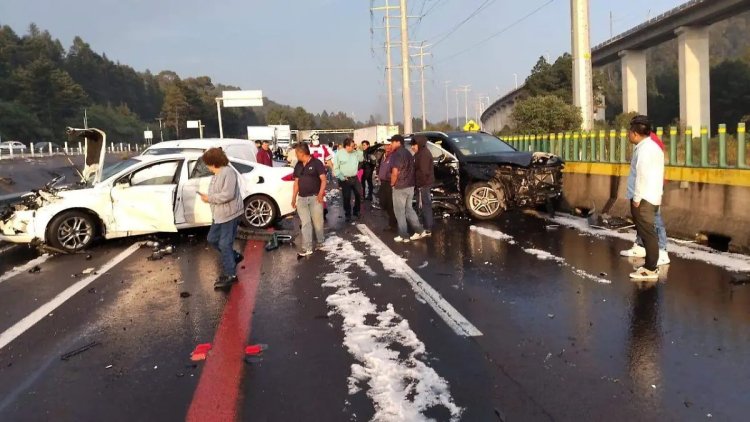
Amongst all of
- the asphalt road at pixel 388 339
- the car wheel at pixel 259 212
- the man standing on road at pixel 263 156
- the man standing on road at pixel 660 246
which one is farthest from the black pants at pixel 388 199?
the man standing on road at pixel 660 246

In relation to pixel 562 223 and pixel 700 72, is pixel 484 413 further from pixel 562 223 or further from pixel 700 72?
pixel 700 72

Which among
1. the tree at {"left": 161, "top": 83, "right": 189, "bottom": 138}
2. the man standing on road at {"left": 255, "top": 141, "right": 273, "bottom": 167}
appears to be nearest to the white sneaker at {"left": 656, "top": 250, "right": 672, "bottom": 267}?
the man standing on road at {"left": 255, "top": 141, "right": 273, "bottom": 167}

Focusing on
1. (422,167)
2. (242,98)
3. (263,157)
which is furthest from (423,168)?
(242,98)

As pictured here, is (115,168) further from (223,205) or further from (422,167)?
(422,167)

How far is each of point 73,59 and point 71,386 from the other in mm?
137528

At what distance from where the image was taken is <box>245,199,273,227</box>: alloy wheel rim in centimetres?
1161

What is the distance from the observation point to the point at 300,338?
5211 mm

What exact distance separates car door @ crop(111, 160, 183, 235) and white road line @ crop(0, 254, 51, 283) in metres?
1.20

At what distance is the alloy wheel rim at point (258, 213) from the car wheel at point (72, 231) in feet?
8.84

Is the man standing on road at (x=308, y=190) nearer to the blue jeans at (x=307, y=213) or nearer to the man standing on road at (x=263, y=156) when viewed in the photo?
the blue jeans at (x=307, y=213)

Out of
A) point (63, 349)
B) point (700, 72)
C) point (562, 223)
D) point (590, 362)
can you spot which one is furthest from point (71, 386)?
point (700, 72)

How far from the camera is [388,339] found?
16.6ft

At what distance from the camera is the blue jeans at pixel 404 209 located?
994cm

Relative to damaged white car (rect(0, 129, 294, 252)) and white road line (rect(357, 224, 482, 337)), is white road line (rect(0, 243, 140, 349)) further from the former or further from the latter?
white road line (rect(357, 224, 482, 337))
